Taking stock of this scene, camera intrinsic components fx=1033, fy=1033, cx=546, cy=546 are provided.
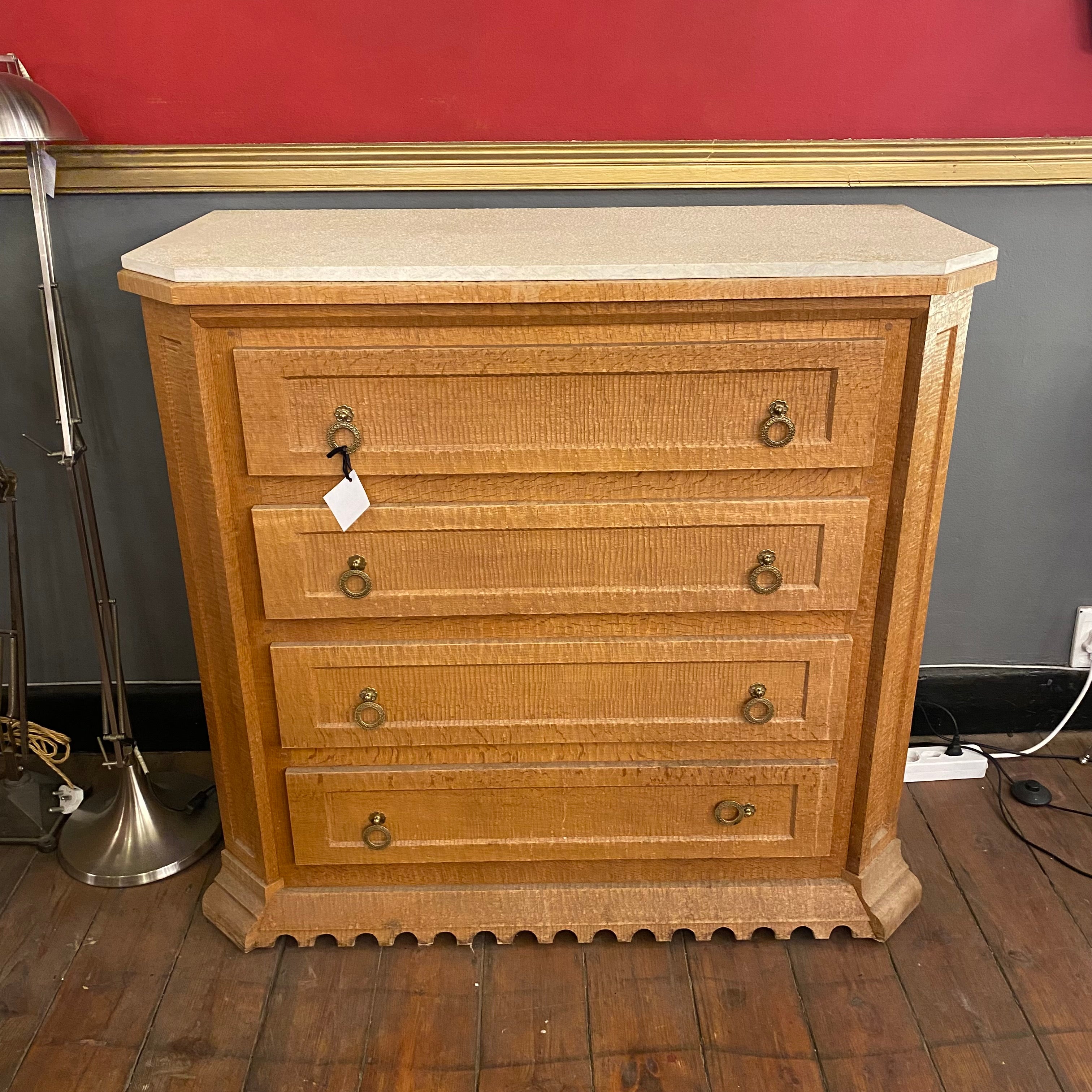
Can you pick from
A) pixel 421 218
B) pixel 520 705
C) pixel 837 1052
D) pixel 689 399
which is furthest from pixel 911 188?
pixel 837 1052

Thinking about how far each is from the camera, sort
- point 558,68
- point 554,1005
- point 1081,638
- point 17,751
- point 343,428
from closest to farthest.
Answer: point 343,428, point 554,1005, point 558,68, point 17,751, point 1081,638

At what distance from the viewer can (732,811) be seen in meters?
1.58

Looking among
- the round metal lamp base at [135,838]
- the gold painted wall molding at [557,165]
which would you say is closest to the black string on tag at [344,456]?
the gold painted wall molding at [557,165]

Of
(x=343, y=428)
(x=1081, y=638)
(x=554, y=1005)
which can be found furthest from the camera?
(x=1081, y=638)

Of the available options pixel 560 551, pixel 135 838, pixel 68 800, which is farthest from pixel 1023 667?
pixel 68 800

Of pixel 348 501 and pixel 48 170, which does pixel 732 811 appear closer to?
pixel 348 501

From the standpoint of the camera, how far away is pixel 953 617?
6.70 feet

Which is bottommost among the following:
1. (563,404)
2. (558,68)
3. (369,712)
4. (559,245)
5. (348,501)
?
(369,712)

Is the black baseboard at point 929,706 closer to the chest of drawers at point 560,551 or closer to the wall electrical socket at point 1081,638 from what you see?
the wall electrical socket at point 1081,638

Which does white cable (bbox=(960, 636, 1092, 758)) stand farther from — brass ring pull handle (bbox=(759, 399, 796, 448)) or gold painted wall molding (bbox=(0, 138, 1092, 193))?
brass ring pull handle (bbox=(759, 399, 796, 448))

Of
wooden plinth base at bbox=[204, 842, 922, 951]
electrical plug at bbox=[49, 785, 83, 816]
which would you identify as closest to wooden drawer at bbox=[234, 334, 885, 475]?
wooden plinth base at bbox=[204, 842, 922, 951]

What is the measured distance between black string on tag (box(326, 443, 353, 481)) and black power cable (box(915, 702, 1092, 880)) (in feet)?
4.32

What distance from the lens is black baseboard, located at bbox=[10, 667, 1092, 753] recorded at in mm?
2049

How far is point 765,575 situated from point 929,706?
2.87ft
